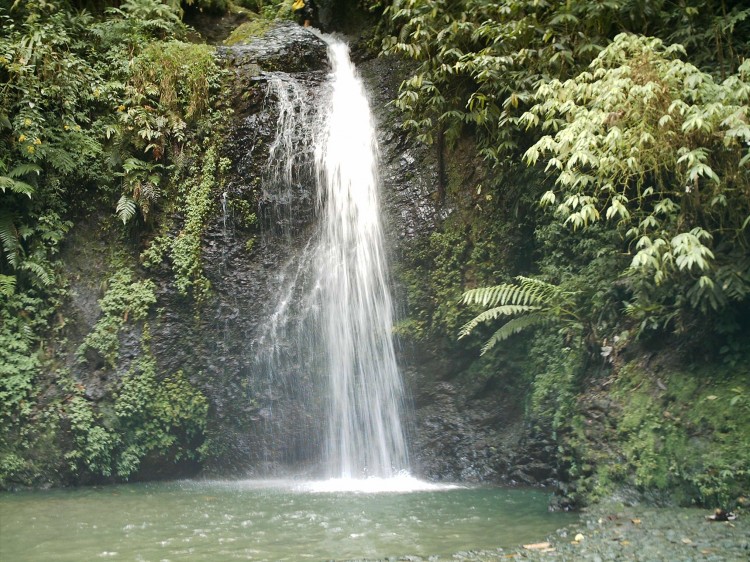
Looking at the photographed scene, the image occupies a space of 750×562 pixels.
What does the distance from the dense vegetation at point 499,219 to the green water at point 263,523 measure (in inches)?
40.1

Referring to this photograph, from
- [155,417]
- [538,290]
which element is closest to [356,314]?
[538,290]

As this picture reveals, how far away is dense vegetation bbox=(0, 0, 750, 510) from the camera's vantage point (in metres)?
5.68

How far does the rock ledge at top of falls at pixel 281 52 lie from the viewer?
1094cm

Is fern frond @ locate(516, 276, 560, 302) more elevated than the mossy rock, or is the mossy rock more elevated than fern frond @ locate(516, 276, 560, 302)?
the mossy rock

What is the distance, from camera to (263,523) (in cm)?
567

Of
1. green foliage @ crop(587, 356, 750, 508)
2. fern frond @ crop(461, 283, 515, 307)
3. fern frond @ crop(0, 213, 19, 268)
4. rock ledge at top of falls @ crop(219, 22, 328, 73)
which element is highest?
rock ledge at top of falls @ crop(219, 22, 328, 73)

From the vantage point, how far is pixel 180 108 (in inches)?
393

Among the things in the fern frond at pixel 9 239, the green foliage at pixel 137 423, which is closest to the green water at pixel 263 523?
the green foliage at pixel 137 423

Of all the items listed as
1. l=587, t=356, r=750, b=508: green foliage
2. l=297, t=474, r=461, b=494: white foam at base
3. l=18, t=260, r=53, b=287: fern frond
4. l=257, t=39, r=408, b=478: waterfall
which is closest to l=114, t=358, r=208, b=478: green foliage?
l=257, t=39, r=408, b=478: waterfall

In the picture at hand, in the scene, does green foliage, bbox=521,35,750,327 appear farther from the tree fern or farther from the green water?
the green water

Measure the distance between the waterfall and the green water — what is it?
1.18m

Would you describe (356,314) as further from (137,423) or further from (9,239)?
(9,239)

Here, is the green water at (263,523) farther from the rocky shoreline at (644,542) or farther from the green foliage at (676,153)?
the green foliage at (676,153)

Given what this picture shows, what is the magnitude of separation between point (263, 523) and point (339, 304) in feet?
12.1
